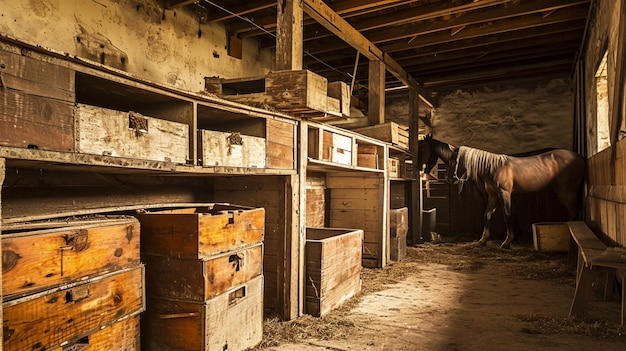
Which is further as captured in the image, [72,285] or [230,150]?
[230,150]

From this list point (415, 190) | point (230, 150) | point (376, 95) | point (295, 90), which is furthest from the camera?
point (415, 190)

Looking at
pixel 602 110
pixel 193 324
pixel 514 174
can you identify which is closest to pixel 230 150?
pixel 193 324

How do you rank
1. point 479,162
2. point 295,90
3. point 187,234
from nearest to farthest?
point 187,234
point 295,90
point 479,162

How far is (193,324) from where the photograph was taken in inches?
83.7

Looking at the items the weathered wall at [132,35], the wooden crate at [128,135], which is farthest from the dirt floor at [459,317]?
the weathered wall at [132,35]

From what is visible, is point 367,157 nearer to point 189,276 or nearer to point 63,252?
point 189,276

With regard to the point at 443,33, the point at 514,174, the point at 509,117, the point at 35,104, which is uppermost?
the point at 443,33

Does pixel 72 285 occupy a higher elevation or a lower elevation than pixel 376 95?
lower

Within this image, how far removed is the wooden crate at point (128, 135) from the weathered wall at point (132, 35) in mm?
1380

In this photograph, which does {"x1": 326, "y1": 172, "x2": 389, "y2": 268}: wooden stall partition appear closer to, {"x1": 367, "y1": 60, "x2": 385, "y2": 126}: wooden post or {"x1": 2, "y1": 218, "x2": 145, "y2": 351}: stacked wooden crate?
{"x1": 367, "y1": 60, "x2": 385, "y2": 126}: wooden post

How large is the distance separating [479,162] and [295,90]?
15.5 ft

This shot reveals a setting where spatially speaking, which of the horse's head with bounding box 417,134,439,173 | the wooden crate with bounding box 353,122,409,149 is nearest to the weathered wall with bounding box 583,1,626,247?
the wooden crate with bounding box 353,122,409,149

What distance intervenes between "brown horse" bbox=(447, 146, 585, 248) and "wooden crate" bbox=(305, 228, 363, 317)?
363cm

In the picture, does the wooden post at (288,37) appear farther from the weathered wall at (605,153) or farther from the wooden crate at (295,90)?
the weathered wall at (605,153)
